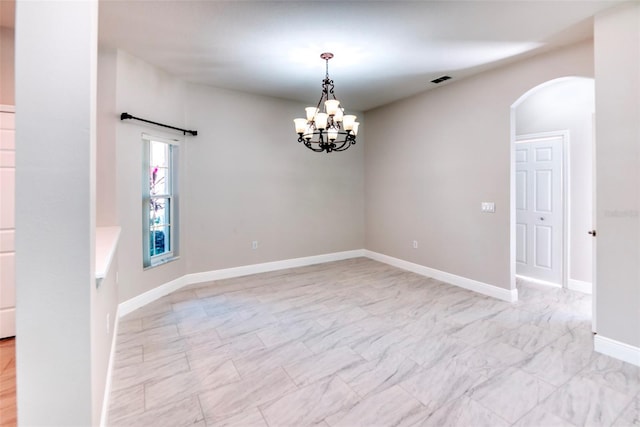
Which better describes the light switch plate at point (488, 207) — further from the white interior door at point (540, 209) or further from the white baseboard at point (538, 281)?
the white baseboard at point (538, 281)

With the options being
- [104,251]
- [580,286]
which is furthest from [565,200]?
[104,251]

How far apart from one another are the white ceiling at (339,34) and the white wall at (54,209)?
5.06 feet

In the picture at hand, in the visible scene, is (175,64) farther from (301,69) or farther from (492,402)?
(492,402)

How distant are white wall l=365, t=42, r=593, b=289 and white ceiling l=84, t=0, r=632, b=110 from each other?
0.29 meters

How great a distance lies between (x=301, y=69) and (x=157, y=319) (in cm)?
330

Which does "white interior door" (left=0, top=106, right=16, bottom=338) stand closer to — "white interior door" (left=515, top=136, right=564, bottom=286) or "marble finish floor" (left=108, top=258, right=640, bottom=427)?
"marble finish floor" (left=108, top=258, right=640, bottom=427)

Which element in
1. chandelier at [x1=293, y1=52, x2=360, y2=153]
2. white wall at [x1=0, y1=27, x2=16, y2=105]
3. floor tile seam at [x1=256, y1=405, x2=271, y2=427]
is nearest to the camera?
floor tile seam at [x1=256, y1=405, x2=271, y2=427]

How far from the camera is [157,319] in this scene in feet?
10.5

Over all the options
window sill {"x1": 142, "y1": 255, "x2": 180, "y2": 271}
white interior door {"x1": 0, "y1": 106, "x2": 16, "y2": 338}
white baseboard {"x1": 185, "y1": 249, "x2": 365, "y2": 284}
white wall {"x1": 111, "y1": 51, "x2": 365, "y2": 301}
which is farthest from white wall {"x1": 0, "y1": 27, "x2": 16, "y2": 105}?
white baseboard {"x1": 185, "y1": 249, "x2": 365, "y2": 284}

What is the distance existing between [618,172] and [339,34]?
8.74 feet

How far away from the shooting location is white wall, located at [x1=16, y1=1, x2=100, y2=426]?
3.87 feet

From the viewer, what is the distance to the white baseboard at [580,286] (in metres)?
4.01

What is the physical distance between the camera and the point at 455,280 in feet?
14.3

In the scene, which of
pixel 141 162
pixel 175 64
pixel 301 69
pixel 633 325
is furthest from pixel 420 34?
pixel 141 162
